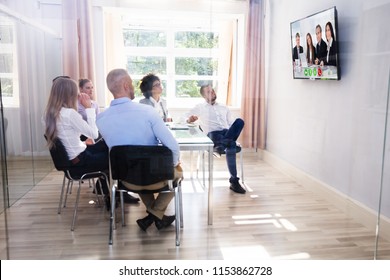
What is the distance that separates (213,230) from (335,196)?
122 cm

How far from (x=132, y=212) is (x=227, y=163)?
39.1 inches

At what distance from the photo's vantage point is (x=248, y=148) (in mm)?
3223

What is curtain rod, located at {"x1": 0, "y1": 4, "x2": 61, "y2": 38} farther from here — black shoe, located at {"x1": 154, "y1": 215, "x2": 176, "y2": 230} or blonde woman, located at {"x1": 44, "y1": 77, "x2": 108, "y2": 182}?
black shoe, located at {"x1": 154, "y1": 215, "x2": 176, "y2": 230}

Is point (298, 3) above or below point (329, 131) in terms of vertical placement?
above

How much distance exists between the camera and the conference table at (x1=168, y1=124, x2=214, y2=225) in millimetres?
2447

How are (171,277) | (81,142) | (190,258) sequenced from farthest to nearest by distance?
(81,142)
(190,258)
(171,277)

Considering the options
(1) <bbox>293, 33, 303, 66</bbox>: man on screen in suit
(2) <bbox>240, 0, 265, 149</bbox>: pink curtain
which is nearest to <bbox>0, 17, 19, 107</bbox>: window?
(2) <bbox>240, 0, 265, 149</bbox>: pink curtain

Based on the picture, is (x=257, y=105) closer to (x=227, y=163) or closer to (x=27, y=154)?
(x=227, y=163)

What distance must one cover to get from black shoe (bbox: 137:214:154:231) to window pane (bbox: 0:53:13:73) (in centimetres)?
159

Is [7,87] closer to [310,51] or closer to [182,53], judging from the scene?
[182,53]

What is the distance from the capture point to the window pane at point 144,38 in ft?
8.12

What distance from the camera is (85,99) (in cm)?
238

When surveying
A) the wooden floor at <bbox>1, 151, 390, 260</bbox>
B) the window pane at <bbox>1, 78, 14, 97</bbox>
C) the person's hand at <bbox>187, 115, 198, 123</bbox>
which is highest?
the window pane at <bbox>1, 78, 14, 97</bbox>

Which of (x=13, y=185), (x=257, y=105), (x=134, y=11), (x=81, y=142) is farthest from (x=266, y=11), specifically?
(x=13, y=185)
